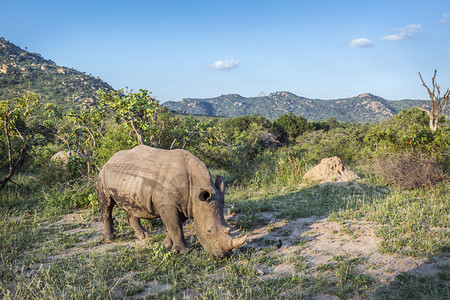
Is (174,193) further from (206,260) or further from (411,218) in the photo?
(411,218)

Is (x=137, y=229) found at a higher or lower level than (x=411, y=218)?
lower

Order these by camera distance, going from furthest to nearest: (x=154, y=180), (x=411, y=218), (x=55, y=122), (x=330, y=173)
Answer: (x=330, y=173)
(x=55, y=122)
(x=411, y=218)
(x=154, y=180)

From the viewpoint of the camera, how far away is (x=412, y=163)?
952 cm

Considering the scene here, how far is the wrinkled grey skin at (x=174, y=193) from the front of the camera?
4.88m

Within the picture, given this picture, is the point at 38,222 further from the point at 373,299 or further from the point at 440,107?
the point at 440,107

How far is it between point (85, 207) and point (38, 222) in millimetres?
1449

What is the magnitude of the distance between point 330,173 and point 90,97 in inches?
1786

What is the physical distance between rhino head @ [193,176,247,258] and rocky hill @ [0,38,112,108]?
3589 cm

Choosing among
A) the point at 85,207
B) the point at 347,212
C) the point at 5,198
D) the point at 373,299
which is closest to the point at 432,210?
the point at 347,212

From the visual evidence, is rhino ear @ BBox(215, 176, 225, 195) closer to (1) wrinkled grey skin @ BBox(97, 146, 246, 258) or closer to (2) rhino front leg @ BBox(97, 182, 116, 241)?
(1) wrinkled grey skin @ BBox(97, 146, 246, 258)

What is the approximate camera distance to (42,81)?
5200 cm

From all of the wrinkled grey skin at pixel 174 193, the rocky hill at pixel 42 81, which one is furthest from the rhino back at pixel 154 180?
the rocky hill at pixel 42 81

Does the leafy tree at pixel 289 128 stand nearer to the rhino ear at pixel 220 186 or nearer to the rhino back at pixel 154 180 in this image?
the rhino ear at pixel 220 186

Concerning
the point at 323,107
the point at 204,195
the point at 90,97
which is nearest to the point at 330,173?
the point at 204,195
